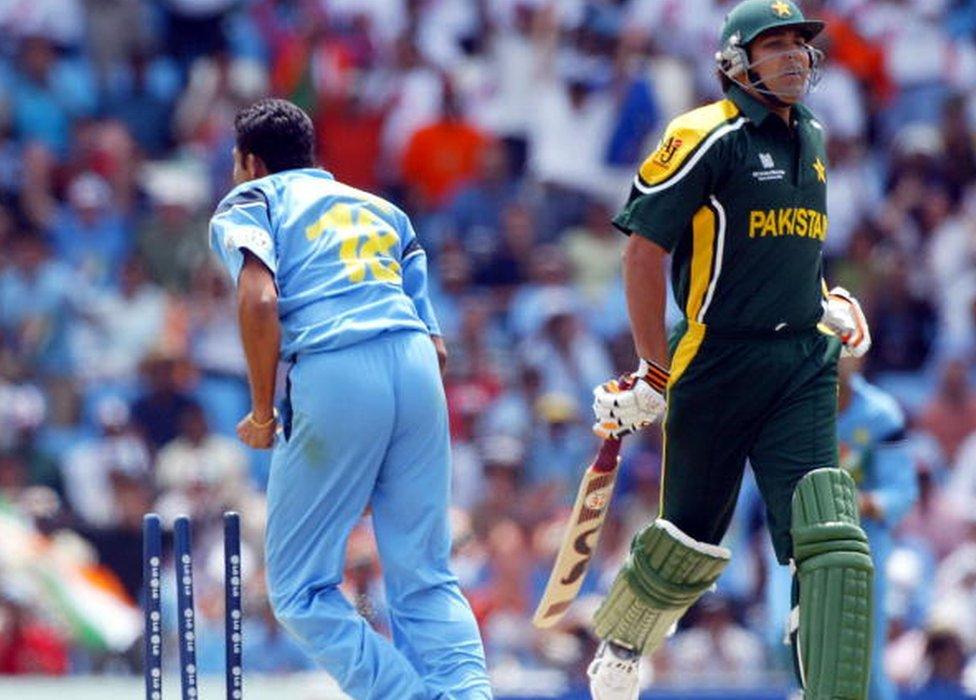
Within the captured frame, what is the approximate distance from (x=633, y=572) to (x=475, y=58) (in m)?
8.21

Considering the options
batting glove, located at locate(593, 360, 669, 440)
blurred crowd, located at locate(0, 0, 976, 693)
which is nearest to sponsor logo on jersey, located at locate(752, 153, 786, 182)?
batting glove, located at locate(593, 360, 669, 440)

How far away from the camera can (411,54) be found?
1488 centimetres

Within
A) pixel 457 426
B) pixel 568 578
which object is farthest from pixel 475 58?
pixel 568 578

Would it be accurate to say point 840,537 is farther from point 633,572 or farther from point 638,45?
point 638,45

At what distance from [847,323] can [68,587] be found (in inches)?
207

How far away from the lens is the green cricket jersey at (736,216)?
6.98 m

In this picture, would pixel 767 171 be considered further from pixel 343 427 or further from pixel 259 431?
pixel 259 431

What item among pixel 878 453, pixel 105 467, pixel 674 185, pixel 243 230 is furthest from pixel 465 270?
pixel 243 230

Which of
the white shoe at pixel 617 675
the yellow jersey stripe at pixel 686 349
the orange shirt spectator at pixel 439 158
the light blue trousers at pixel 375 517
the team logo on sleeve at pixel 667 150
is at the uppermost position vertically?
the orange shirt spectator at pixel 439 158

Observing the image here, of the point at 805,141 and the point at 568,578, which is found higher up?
the point at 805,141

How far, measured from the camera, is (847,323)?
725 cm

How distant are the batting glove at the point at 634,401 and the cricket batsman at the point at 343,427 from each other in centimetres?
50

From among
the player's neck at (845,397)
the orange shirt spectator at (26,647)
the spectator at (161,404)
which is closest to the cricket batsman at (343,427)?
the player's neck at (845,397)

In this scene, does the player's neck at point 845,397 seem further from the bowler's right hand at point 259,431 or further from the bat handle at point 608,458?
the bowler's right hand at point 259,431
